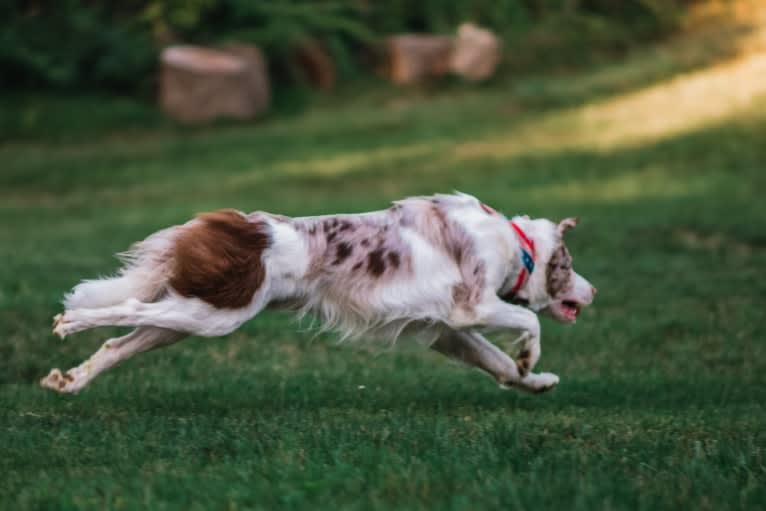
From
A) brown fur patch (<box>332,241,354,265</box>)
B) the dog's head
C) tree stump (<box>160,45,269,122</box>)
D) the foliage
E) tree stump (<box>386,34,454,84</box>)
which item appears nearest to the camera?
brown fur patch (<box>332,241,354,265</box>)

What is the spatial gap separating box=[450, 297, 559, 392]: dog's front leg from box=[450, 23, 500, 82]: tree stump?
71.2ft

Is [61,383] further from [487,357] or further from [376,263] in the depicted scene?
[487,357]

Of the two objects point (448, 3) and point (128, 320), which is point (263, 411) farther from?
point (448, 3)

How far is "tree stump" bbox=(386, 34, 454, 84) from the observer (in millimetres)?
27500

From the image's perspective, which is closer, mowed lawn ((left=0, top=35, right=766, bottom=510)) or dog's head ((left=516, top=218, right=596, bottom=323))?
mowed lawn ((left=0, top=35, right=766, bottom=510))

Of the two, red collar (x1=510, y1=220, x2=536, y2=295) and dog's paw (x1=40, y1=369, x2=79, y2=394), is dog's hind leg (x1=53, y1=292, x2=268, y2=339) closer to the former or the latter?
dog's paw (x1=40, y1=369, x2=79, y2=394)

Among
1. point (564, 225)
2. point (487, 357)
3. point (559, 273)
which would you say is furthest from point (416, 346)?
point (564, 225)

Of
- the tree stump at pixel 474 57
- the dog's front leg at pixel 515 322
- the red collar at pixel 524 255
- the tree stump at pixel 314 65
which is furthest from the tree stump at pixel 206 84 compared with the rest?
the dog's front leg at pixel 515 322

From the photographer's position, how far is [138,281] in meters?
5.99

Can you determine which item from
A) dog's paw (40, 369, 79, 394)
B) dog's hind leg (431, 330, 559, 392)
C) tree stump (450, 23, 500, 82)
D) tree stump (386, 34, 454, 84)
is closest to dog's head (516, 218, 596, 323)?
dog's hind leg (431, 330, 559, 392)

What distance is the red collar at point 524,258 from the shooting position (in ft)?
20.9

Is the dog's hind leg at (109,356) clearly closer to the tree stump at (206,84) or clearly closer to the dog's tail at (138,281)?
the dog's tail at (138,281)

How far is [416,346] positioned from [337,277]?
73cm

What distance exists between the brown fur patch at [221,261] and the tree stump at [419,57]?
2197cm
